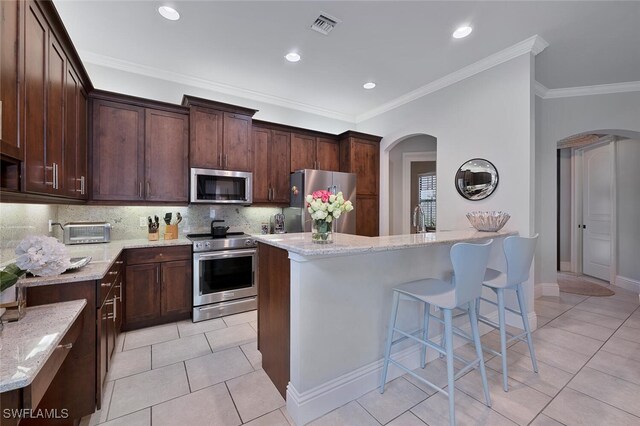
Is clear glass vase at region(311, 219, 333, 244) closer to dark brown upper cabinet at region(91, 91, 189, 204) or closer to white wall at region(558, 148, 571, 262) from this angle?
dark brown upper cabinet at region(91, 91, 189, 204)

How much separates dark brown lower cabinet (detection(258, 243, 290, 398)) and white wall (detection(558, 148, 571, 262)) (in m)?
6.43

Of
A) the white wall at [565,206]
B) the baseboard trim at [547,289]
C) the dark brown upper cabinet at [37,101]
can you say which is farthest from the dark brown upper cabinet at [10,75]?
the white wall at [565,206]

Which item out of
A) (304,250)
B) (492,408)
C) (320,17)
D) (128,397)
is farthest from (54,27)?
(492,408)

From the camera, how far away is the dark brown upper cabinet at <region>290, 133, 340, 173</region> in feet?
13.9

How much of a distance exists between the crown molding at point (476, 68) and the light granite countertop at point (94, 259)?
3.75m

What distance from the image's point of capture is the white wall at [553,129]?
12.0 ft

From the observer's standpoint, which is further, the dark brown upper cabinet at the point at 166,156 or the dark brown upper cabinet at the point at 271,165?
the dark brown upper cabinet at the point at 271,165

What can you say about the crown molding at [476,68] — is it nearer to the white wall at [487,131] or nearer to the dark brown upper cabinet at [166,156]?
the white wall at [487,131]

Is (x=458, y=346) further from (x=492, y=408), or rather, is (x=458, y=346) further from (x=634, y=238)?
(x=634, y=238)

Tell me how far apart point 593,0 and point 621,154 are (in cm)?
360

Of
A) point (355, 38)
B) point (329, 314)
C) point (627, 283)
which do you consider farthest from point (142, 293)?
point (627, 283)

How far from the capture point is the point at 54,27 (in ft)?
5.97

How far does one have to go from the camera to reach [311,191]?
12.9ft

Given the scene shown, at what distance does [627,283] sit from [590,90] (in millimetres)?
3194
